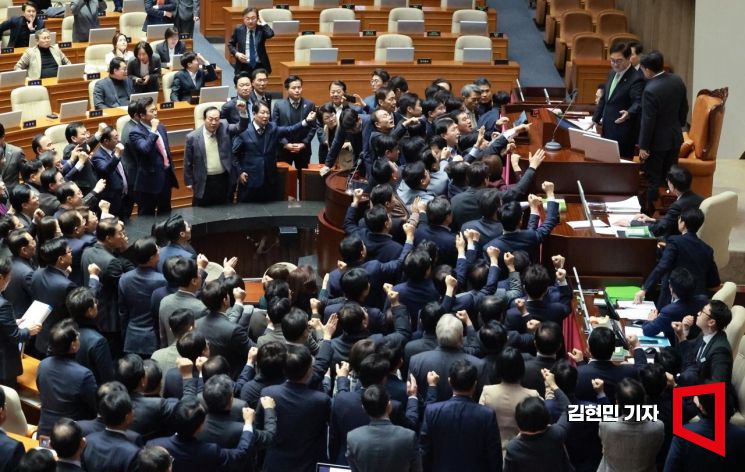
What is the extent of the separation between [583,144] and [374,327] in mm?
3003

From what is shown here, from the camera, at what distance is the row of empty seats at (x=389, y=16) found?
1419 cm

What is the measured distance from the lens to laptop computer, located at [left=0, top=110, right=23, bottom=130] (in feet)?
35.2

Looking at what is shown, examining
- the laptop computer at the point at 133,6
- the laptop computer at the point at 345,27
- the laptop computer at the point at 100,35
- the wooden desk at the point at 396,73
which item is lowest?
Answer: the wooden desk at the point at 396,73

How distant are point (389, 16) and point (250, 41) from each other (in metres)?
2.23

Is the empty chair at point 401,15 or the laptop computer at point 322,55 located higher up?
the empty chair at point 401,15

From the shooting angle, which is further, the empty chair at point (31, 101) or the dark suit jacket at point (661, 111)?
the empty chair at point (31, 101)

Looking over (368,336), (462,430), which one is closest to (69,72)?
(368,336)

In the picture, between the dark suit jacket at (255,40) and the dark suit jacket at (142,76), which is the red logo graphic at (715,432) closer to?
the dark suit jacket at (142,76)

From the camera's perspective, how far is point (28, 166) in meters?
8.60

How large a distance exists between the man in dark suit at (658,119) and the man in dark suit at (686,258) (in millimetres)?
1697

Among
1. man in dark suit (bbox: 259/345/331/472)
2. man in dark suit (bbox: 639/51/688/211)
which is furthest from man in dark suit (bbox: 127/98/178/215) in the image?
man in dark suit (bbox: 259/345/331/472)

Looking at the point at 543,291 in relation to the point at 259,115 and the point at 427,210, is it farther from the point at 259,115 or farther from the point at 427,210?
the point at 259,115

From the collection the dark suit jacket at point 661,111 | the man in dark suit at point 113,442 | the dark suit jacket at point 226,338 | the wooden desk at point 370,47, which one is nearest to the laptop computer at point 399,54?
the wooden desk at point 370,47

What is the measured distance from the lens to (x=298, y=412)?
5.61 meters
